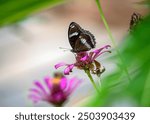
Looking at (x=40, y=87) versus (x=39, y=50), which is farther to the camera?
(x=39, y=50)

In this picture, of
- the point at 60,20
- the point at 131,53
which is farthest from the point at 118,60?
the point at 60,20

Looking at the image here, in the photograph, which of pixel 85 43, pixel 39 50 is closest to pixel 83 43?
pixel 85 43

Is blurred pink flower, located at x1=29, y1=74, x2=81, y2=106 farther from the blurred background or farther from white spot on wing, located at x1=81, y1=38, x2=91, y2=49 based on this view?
the blurred background

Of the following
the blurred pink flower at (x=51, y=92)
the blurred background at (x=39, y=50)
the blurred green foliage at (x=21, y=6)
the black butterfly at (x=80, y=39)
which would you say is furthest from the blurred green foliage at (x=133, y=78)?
the blurred background at (x=39, y=50)

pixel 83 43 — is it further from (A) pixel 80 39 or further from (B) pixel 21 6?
(B) pixel 21 6

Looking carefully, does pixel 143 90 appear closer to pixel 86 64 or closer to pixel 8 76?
pixel 86 64

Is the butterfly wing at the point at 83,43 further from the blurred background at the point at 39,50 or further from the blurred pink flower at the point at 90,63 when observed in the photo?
the blurred background at the point at 39,50
